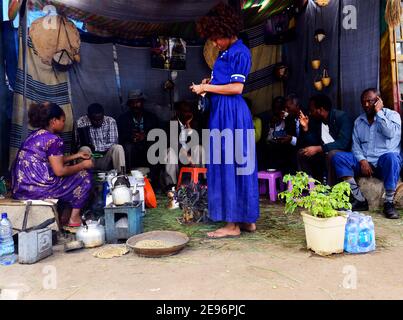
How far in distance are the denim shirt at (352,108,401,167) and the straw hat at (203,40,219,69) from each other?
335 centimetres

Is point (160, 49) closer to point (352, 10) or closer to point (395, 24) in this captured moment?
point (352, 10)

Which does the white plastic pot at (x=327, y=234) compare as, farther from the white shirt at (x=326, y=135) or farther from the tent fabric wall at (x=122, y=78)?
the tent fabric wall at (x=122, y=78)

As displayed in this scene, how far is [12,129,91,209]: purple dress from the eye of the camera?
3.98 metres

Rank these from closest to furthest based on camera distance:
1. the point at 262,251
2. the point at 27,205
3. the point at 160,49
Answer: the point at 262,251 < the point at 27,205 < the point at 160,49

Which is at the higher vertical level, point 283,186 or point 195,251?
point 283,186

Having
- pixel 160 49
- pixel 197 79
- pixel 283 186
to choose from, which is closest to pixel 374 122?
pixel 283 186

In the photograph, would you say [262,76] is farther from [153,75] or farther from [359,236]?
[359,236]

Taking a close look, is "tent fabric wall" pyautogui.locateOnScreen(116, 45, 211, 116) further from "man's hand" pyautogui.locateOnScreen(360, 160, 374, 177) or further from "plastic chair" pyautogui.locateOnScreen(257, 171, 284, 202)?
"man's hand" pyautogui.locateOnScreen(360, 160, 374, 177)

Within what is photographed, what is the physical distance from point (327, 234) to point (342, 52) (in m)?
3.39

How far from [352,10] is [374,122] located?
1.69 metres

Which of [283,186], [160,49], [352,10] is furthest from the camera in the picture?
[160,49]

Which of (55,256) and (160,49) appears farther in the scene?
(160,49)

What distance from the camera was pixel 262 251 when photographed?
334 cm
